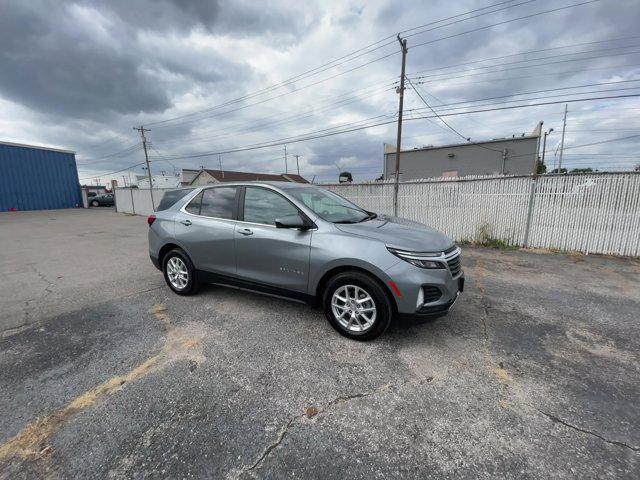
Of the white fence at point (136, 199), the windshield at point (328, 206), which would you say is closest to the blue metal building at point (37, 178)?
the white fence at point (136, 199)

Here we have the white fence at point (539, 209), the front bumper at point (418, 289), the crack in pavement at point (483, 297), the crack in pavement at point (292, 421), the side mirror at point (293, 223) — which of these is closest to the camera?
the crack in pavement at point (292, 421)

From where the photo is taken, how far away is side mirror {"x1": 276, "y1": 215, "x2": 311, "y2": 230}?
3.11 meters

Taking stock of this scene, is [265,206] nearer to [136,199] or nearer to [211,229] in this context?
[211,229]

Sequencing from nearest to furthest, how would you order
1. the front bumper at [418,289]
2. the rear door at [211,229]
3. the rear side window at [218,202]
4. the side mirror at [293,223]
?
the front bumper at [418,289] < the side mirror at [293,223] < the rear door at [211,229] < the rear side window at [218,202]

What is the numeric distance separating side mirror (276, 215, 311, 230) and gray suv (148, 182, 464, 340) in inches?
0.4

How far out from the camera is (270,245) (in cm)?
339

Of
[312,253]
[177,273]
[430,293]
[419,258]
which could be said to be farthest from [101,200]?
[430,293]

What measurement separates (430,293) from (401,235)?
2.09ft

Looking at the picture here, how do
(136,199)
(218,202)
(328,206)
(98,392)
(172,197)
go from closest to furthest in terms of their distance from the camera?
(98,392) < (328,206) < (218,202) < (172,197) < (136,199)

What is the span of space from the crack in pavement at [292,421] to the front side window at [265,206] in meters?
1.93

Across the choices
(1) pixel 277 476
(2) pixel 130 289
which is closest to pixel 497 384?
(1) pixel 277 476

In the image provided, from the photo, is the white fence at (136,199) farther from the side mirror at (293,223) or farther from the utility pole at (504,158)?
the utility pole at (504,158)

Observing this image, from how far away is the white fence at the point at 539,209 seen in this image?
21.6ft

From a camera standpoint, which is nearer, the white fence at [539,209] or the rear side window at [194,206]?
the rear side window at [194,206]
